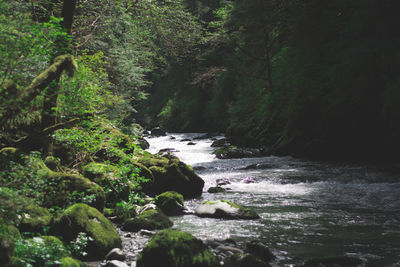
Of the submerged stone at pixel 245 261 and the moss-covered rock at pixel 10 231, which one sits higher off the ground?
the moss-covered rock at pixel 10 231

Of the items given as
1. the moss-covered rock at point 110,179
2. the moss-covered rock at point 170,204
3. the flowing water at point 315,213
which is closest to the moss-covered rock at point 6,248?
the flowing water at point 315,213

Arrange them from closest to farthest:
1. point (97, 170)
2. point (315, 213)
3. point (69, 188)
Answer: point (69, 188), point (97, 170), point (315, 213)

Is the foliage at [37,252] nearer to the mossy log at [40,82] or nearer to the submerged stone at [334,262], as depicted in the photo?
the mossy log at [40,82]

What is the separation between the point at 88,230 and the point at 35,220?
79 cm

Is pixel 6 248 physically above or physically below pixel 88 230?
above

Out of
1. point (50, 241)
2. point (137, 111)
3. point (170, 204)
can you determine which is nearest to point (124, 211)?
point (170, 204)

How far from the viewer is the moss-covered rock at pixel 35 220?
485cm

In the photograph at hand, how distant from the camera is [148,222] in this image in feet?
22.3

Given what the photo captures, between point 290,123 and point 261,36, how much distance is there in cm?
852

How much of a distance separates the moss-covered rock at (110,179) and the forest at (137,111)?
0.10 ft

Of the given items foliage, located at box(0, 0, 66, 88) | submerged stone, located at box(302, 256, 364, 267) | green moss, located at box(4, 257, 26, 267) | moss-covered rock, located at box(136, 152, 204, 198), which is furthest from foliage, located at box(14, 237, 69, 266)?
moss-covered rock, located at box(136, 152, 204, 198)

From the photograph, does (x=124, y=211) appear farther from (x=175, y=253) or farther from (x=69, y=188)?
(x=175, y=253)

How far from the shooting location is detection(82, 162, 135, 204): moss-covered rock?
24.9 feet

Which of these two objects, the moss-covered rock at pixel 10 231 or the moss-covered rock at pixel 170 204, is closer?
the moss-covered rock at pixel 10 231
